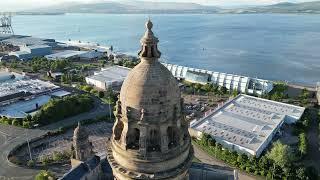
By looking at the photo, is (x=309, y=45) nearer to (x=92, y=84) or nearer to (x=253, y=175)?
(x=92, y=84)

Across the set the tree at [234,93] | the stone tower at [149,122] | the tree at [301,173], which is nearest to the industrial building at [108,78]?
the tree at [234,93]

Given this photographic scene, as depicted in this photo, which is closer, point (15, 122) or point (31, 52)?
point (15, 122)

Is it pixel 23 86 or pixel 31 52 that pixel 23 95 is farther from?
pixel 31 52

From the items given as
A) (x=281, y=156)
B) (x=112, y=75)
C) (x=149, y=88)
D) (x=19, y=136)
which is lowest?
(x=19, y=136)

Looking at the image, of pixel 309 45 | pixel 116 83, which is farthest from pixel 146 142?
pixel 309 45

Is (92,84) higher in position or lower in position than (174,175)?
lower

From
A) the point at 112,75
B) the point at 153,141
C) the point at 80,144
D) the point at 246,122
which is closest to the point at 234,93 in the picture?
the point at 246,122
